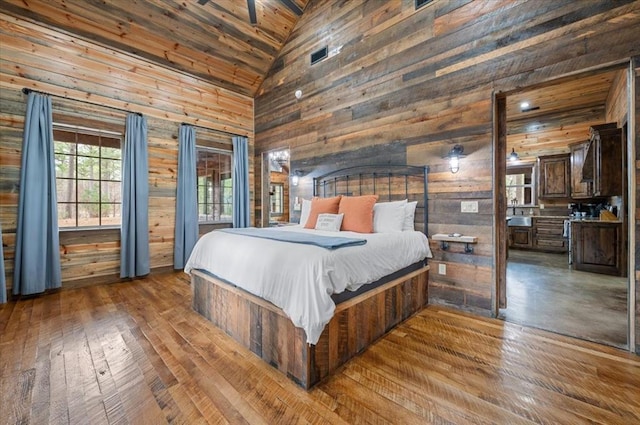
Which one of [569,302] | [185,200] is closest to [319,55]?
[185,200]

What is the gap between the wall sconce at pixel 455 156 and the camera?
2904 mm

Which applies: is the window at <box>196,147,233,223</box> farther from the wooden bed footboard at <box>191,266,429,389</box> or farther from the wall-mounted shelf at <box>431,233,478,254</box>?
the wall-mounted shelf at <box>431,233,478,254</box>

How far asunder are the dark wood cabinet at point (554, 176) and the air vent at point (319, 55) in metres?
5.73

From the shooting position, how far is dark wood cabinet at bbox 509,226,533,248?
21.6 feet

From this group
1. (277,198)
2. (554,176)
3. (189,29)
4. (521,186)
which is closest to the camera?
(189,29)

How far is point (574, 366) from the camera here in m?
1.90

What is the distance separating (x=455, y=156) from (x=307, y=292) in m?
2.25

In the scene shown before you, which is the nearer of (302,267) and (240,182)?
(302,267)

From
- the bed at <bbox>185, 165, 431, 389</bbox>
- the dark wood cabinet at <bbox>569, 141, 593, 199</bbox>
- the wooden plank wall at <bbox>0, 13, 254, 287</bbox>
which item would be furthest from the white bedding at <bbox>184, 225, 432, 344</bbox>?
the dark wood cabinet at <bbox>569, 141, 593, 199</bbox>

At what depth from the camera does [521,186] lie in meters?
7.17

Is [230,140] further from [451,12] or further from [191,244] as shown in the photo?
[451,12]

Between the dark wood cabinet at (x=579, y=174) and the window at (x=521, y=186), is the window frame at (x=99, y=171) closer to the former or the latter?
the dark wood cabinet at (x=579, y=174)

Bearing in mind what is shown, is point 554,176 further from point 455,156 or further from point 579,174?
point 455,156

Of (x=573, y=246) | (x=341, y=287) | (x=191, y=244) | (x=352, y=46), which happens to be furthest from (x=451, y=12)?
(x=191, y=244)
